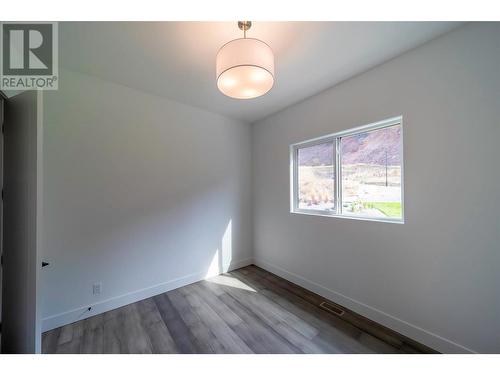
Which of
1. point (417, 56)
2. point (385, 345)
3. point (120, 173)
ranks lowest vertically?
point (385, 345)

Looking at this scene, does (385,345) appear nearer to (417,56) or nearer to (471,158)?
(471,158)

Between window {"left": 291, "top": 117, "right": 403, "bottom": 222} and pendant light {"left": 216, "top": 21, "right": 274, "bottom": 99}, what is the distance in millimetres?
1342

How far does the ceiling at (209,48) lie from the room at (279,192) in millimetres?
16

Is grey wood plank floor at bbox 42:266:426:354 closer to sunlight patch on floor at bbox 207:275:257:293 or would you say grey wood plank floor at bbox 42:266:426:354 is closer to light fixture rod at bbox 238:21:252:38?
sunlight patch on floor at bbox 207:275:257:293

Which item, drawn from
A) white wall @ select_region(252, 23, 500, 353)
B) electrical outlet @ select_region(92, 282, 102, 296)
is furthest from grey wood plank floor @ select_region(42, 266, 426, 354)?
white wall @ select_region(252, 23, 500, 353)

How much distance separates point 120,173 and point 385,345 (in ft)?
9.82

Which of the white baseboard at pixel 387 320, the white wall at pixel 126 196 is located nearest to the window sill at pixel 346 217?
the white baseboard at pixel 387 320

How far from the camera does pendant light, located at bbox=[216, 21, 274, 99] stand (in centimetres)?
110

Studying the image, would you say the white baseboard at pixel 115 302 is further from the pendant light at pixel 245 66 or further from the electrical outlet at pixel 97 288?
the pendant light at pixel 245 66

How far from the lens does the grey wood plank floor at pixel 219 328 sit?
1.50 m
